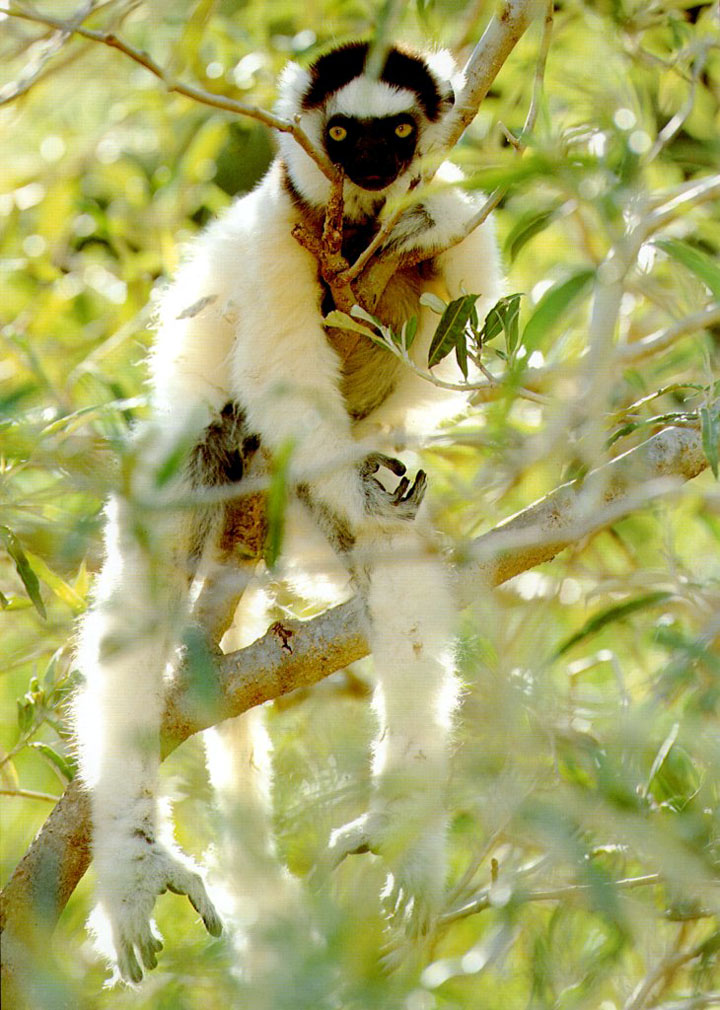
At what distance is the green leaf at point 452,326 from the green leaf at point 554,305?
1.68ft

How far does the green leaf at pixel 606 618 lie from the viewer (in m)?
2.79

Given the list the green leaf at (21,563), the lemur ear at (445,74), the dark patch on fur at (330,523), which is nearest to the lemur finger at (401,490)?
the dark patch on fur at (330,523)

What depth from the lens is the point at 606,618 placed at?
112 inches

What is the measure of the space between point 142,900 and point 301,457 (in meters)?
1.23

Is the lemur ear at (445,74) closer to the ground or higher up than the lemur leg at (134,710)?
higher up

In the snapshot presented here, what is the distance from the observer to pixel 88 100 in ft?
15.8

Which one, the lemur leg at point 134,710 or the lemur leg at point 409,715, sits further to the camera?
the lemur leg at point 134,710

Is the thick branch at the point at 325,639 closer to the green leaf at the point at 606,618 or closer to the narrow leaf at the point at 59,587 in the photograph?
the green leaf at the point at 606,618

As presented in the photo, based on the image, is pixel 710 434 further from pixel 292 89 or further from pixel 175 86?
pixel 292 89

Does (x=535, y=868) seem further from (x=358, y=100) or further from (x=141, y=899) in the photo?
(x=358, y=100)

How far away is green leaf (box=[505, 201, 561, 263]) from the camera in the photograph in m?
2.76

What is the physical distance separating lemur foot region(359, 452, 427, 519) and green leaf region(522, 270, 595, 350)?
108 centimetres

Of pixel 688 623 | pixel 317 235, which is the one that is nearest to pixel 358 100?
pixel 317 235

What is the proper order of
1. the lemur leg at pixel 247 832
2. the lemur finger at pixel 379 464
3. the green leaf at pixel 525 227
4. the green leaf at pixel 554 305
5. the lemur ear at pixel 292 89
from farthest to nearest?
the lemur ear at pixel 292 89
the lemur finger at pixel 379 464
the green leaf at pixel 525 227
the green leaf at pixel 554 305
the lemur leg at pixel 247 832
